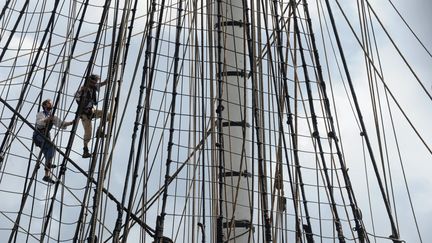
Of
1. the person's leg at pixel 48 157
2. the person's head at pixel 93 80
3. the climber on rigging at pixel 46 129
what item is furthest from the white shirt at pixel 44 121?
the person's head at pixel 93 80

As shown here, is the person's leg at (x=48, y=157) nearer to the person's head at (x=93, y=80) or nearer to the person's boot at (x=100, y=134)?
the person's head at (x=93, y=80)

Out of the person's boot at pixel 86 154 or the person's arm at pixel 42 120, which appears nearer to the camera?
the person's arm at pixel 42 120

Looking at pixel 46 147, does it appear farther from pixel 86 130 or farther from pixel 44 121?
pixel 86 130

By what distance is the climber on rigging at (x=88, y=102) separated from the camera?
8.05 m

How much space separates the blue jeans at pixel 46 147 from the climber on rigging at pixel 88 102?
12.6 inches

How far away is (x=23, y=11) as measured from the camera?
29.4ft

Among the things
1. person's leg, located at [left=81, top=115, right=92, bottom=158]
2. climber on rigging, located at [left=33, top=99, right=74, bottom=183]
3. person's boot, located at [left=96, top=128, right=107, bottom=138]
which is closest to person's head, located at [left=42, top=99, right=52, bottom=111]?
climber on rigging, located at [left=33, top=99, right=74, bottom=183]

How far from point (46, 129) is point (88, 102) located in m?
0.47

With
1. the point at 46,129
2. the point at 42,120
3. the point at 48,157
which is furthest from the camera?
the point at 48,157

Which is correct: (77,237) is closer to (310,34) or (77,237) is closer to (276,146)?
(276,146)

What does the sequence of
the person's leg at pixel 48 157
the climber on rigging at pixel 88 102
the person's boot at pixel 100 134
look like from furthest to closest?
the person's leg at pixel 48 157
the climber on rigging at pixel 88 102
the person's boot at pixel 100 134

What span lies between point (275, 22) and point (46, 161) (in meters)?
2.64

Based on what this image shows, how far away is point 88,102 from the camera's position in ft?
27.0

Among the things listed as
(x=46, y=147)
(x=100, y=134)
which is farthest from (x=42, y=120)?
(x=100, y=134)
